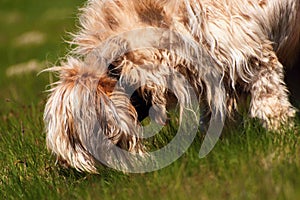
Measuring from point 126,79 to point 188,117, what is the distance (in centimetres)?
52

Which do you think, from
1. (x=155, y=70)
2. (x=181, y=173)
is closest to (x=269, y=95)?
(x=155, y=70)

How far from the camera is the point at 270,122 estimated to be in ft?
14.8

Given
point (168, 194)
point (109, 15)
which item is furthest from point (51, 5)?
point (168, 194)

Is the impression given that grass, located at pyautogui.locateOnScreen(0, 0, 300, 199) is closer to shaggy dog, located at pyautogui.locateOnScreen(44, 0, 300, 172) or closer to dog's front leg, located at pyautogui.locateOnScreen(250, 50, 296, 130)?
dog's front leg, located at pyautogui.locateOnScreen(250, 50, 296, 130)

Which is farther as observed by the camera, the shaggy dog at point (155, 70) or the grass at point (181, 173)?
the shaggy dog at point (155, 70)

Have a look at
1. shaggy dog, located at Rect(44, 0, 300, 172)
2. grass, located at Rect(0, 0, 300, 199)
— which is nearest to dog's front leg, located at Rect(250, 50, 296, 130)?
shaggy dog, located at Rect(44, 0, 300, 172)

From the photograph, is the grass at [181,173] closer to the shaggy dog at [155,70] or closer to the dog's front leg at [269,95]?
the dog's front leg at [269,95]

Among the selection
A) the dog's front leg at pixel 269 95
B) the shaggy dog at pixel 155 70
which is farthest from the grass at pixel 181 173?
the shaggy dog at pixel 155 70

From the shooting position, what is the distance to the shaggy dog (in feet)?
14.0

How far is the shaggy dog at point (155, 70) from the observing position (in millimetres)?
4262

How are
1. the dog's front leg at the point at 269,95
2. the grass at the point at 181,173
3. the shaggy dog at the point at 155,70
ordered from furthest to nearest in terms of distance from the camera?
1. the dog's front leg at the point at 269,95
2. the shaggy dog at the point at 155,70
3. the grass at the point at 181,173

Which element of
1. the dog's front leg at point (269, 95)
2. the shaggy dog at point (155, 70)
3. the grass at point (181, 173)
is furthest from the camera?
the dog's front leg at point (269, 95)

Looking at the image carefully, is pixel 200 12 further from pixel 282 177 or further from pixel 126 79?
pixel 282 177

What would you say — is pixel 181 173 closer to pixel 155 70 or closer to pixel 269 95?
pixel 155 70
